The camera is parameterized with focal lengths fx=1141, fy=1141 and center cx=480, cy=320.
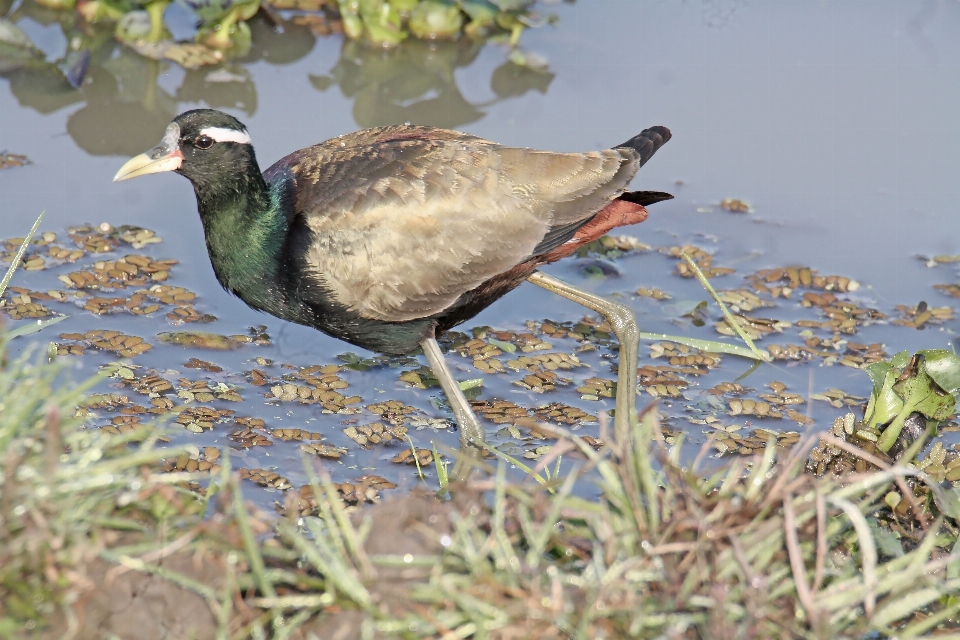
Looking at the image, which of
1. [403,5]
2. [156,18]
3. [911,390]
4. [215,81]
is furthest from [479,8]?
[911,390]

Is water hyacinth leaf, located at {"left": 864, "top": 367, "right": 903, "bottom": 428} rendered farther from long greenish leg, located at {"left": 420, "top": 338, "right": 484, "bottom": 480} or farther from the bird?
long greenish leg, located at {"left": 420, "top": 338, "right": 484, "bottom": 480}

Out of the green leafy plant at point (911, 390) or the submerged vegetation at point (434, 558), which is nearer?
the submerged vegetation at point (434, 558)

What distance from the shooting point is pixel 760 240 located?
6.15 m

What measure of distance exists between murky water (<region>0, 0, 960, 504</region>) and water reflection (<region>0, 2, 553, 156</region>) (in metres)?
0.02

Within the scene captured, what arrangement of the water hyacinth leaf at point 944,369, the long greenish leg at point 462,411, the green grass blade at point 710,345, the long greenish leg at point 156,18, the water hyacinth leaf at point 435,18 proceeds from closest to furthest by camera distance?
the water hyacinth leaf at point 944,369 → the long greenish leg at point 462,411 → the green grass blade at point 710,345 → the long greenish leg at point 156,18 → the water hyacinth leaf at point 435,18

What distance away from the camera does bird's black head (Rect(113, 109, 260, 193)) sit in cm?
430

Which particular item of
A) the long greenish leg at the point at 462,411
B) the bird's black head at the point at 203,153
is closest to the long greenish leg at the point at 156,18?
the bird's black head at the point at 203,153

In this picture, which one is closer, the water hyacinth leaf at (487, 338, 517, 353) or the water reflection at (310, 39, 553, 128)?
the water hyacinth leaf at (487, 338, 517, 353)

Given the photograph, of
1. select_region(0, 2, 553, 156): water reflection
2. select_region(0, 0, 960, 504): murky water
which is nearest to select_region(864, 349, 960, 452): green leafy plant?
select_region(0, 0, 960, 504): murky water

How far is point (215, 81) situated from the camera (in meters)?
7.01

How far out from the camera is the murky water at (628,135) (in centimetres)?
513

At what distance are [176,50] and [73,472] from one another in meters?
5.06

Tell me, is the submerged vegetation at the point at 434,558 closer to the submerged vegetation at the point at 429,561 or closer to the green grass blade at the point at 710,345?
the submerged vegetation at the point at 429,561

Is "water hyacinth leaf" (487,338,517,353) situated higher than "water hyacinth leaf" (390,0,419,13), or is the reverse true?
"water hyacinth leaf" (390,0,419,13)
